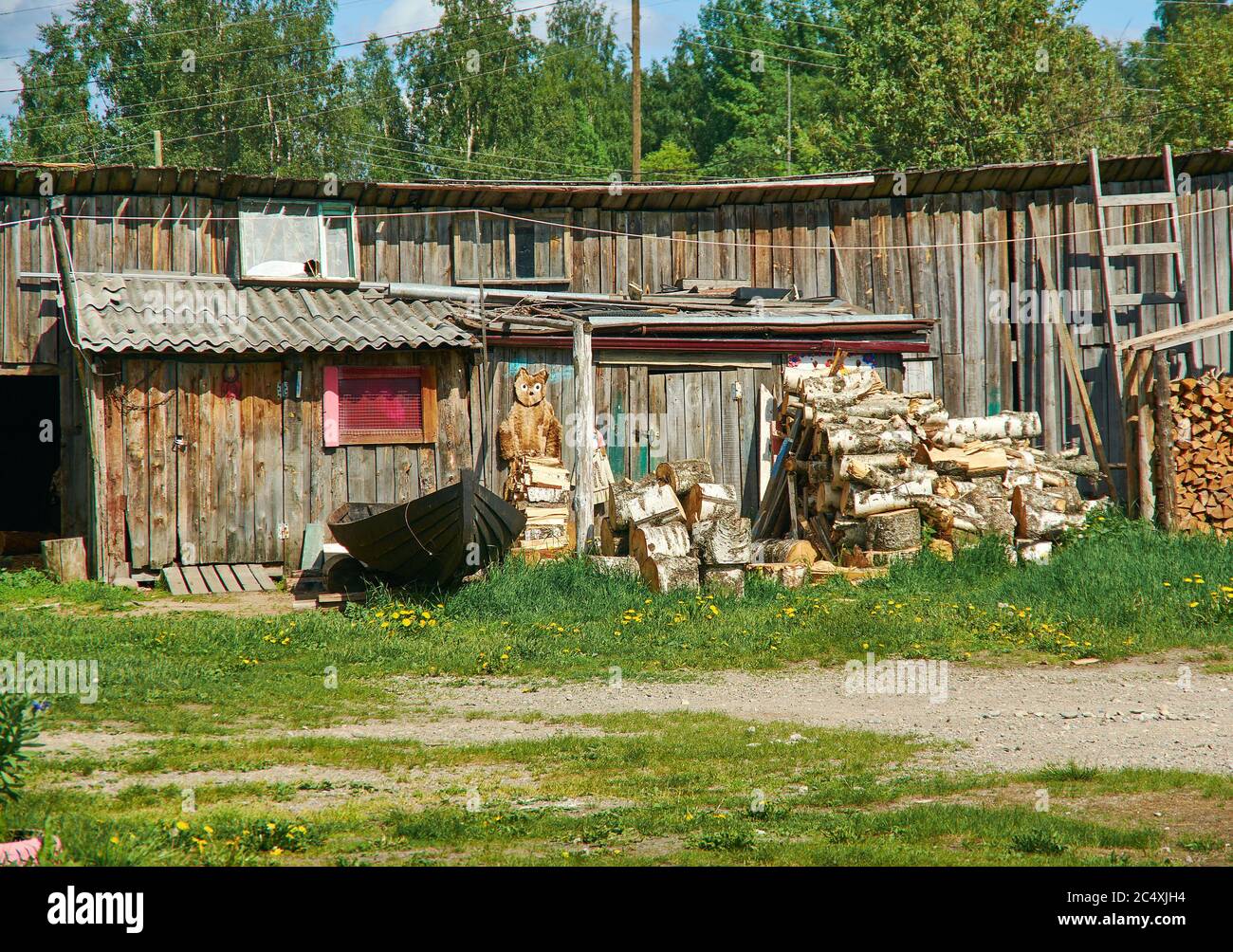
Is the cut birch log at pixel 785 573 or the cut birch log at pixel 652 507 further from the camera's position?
the cut birch log at pixel 652 507

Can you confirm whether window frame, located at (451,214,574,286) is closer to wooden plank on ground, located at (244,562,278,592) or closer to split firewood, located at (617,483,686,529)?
wooden plank on ground, located at (244,562,278,592)

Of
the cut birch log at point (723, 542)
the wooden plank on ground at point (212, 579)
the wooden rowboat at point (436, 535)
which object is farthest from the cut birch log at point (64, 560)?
the cut birch log at point (723, 542)

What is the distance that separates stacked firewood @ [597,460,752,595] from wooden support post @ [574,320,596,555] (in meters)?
0.38

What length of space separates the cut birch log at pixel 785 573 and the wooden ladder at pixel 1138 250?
6559 millimetres

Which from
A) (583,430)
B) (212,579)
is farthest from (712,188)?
(212,579)

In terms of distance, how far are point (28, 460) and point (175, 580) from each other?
7.83 m

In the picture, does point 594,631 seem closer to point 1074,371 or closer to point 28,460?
point 1074,371

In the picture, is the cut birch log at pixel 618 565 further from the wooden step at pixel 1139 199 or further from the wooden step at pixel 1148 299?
the wooden step at pixel 1139 199

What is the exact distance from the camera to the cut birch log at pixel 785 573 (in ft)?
44.2

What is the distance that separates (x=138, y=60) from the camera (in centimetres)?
4253

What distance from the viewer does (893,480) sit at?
46.1 feet

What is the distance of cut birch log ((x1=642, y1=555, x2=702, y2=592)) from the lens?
13.1 m
